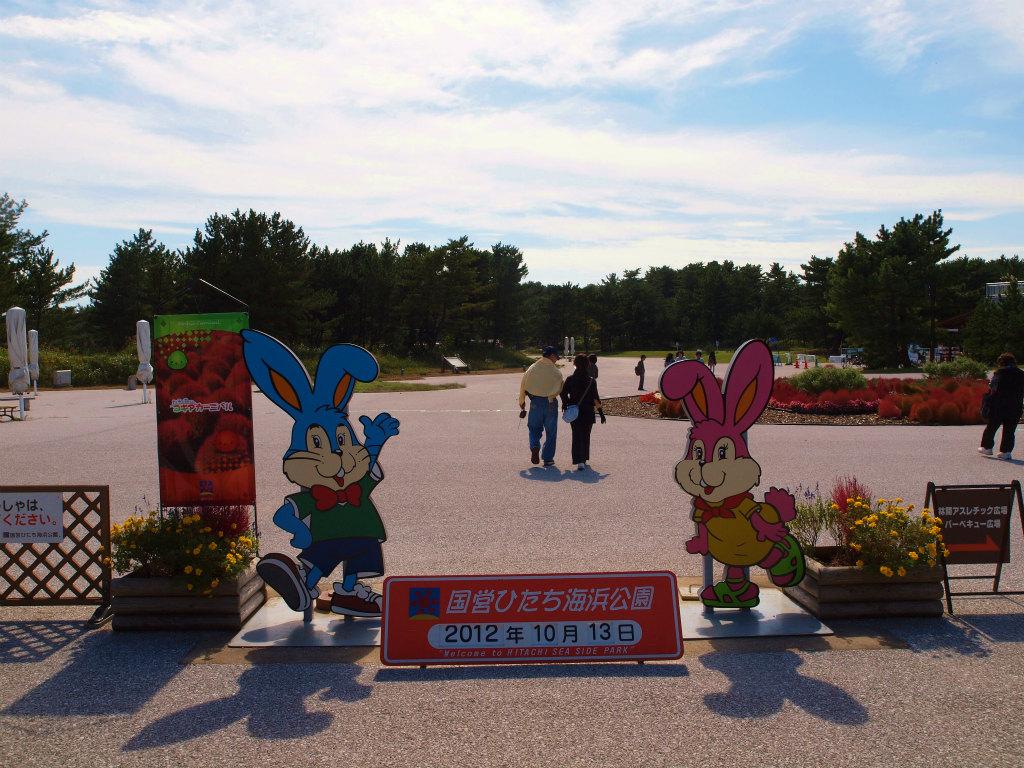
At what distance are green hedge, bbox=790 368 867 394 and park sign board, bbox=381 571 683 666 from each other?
17.3m

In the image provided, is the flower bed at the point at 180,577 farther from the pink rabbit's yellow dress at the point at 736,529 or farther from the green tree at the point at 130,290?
the green tree at the point at 130,290

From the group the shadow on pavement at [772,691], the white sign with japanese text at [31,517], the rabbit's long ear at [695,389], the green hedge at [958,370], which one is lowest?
the shadow on pavement at [772,691]

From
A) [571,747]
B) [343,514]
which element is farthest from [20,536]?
[571,747]

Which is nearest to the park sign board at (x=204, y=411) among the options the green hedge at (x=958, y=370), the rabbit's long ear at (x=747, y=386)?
the rabbit's long ear at (x=747, y=386)

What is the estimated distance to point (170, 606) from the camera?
5762 mm

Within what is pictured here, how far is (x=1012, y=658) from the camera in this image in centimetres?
516

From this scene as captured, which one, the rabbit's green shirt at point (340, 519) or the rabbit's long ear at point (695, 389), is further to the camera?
the rabbit's green shirt at point (340, 519)

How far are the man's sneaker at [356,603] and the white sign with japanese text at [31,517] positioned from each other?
7.22 ft

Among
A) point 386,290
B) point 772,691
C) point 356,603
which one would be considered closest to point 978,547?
point 772,691

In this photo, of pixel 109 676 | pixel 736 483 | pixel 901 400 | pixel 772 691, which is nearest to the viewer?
pixel 772 691

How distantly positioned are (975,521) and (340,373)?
16.2 feet

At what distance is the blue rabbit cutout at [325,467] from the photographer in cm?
577

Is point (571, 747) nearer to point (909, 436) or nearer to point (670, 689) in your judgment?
point (670, 689)

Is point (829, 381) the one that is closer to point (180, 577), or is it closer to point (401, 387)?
point (401, 387)
